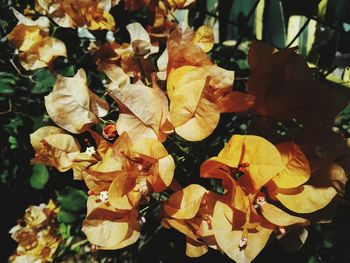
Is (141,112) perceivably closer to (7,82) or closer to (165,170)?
(165,170)

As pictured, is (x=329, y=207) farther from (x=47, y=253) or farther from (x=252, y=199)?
(x=47, y=253)

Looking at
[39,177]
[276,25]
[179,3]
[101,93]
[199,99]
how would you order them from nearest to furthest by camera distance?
[199,99] → [179,3] → [101,93] → [39,177] → [276,25]

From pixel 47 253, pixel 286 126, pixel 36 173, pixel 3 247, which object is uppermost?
pixel 286 126

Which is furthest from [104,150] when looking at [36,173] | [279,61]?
[36,173]

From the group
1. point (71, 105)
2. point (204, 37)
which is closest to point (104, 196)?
point (71, 105)

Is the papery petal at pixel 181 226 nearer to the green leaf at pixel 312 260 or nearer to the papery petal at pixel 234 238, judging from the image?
the papery petal at pixel 234 238

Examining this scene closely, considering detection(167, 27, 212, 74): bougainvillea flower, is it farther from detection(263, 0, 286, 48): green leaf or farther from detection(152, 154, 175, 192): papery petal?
detection(263, 0, 286, 48): green leaf
